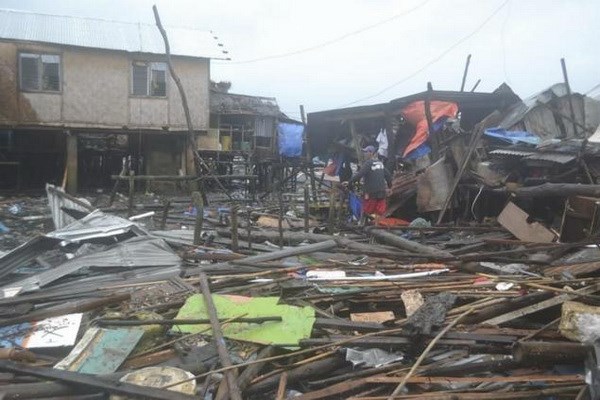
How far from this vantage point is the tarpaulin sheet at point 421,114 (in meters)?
10.9

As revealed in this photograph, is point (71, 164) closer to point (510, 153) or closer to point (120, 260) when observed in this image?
point (120, 260)

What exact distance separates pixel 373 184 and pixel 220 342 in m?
6.69

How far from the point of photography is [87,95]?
18.8 meters

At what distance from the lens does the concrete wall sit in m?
17.9

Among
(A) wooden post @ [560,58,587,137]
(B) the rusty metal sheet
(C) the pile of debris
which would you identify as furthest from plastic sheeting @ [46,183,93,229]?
(A) wooden post @ [560,58,587,137]

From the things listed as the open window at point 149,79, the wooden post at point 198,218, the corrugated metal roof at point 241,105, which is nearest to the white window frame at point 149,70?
the open window at point 149,79

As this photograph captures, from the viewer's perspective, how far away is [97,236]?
6746 millimetres

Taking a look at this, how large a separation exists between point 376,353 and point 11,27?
20.3 meters

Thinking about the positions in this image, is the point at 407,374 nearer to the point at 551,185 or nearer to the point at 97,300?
the point at 97,300

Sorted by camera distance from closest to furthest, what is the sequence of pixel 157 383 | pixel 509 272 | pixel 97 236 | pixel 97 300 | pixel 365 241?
1. pixel 157 383
2. pixel 97 300
3. pixel 509 272
4. pixel 97 236
5. pixel 365 241

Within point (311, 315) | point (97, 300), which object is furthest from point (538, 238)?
point (97, 300)

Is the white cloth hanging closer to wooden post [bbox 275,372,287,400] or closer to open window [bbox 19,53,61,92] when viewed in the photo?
wooden post [bbox 275,372,287,400]

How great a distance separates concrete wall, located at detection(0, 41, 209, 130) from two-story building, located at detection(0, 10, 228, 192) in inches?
1.4

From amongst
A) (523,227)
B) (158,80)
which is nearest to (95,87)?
(158,80)
